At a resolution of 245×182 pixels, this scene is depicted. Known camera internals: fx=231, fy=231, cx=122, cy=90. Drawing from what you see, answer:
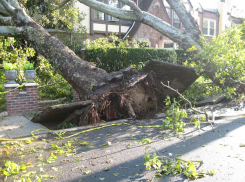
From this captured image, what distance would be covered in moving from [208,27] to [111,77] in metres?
24.3

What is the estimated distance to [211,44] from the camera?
695 cm

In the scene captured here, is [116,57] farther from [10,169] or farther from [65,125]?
[10,169]

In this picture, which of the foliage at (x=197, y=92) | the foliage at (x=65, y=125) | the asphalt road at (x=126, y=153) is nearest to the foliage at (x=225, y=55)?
the foliage at (x=197, y=92)

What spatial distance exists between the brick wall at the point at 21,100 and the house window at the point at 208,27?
2430 centimetres

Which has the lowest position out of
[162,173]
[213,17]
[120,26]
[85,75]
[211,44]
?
[162,173]

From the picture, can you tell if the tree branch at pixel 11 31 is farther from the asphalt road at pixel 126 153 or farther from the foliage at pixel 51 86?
the asphalt road at pixel 126 153

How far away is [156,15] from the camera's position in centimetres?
2000

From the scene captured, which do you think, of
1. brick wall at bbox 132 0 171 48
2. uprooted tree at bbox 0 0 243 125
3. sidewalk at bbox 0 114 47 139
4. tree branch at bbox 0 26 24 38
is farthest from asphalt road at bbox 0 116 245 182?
brick wall at bbox 132 0 171 48

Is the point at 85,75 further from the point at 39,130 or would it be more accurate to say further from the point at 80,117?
the point at 39,130

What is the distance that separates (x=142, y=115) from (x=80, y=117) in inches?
73.2

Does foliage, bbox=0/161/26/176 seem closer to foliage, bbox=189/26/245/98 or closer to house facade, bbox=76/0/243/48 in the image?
foliage, bbox=189/26/245/98

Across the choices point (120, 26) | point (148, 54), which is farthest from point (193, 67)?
point (120, 26)

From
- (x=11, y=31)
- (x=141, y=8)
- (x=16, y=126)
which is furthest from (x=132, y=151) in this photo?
(x=141, y=8)

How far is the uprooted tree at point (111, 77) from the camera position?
5879mm
